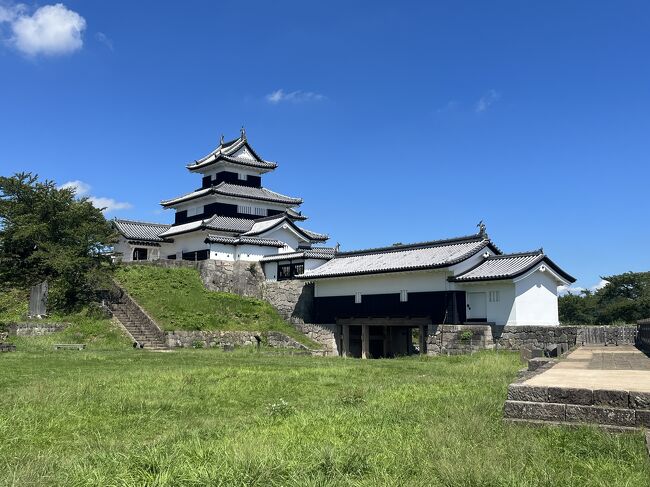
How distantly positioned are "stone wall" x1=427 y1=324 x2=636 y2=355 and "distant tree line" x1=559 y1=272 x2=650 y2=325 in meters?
21.9

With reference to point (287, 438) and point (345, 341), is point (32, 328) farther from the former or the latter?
point (287, 438)

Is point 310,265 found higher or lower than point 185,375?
higher

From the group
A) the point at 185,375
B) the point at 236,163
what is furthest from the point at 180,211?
the point at 185,375

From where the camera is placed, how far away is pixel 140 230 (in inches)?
1998

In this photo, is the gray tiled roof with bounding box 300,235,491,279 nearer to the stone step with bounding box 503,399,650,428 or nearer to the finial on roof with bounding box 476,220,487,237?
the finial on roof with bounding box 476,220,487,237

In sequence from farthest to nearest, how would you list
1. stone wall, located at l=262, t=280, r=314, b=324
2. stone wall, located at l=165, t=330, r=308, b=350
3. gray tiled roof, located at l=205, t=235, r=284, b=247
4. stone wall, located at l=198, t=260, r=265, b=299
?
gray tiled roof, located at l=205, t=235, r=284, b=247 < stone wall, located at l=198, t=260, r=265, b=299 < stone wall, located at l=262, t=280, r=314, b=324 < stone wall, located at l=165, t=330, r=308, b=350

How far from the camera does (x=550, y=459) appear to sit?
6.31m

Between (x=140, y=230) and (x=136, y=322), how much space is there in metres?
20.2

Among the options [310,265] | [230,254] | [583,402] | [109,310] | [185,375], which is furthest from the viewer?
[230,254]

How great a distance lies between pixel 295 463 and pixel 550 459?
2897 millimetres

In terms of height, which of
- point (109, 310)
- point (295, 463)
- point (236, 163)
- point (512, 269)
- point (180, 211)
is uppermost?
point (236, 163)

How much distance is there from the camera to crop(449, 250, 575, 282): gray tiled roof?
29.7m

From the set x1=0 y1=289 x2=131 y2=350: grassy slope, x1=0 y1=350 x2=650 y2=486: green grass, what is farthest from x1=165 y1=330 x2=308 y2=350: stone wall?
x1=0 y1=350 x2=650 y2=486: green grass

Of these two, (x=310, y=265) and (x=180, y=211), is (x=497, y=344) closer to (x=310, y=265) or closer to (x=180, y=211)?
(x=310, y=265)
